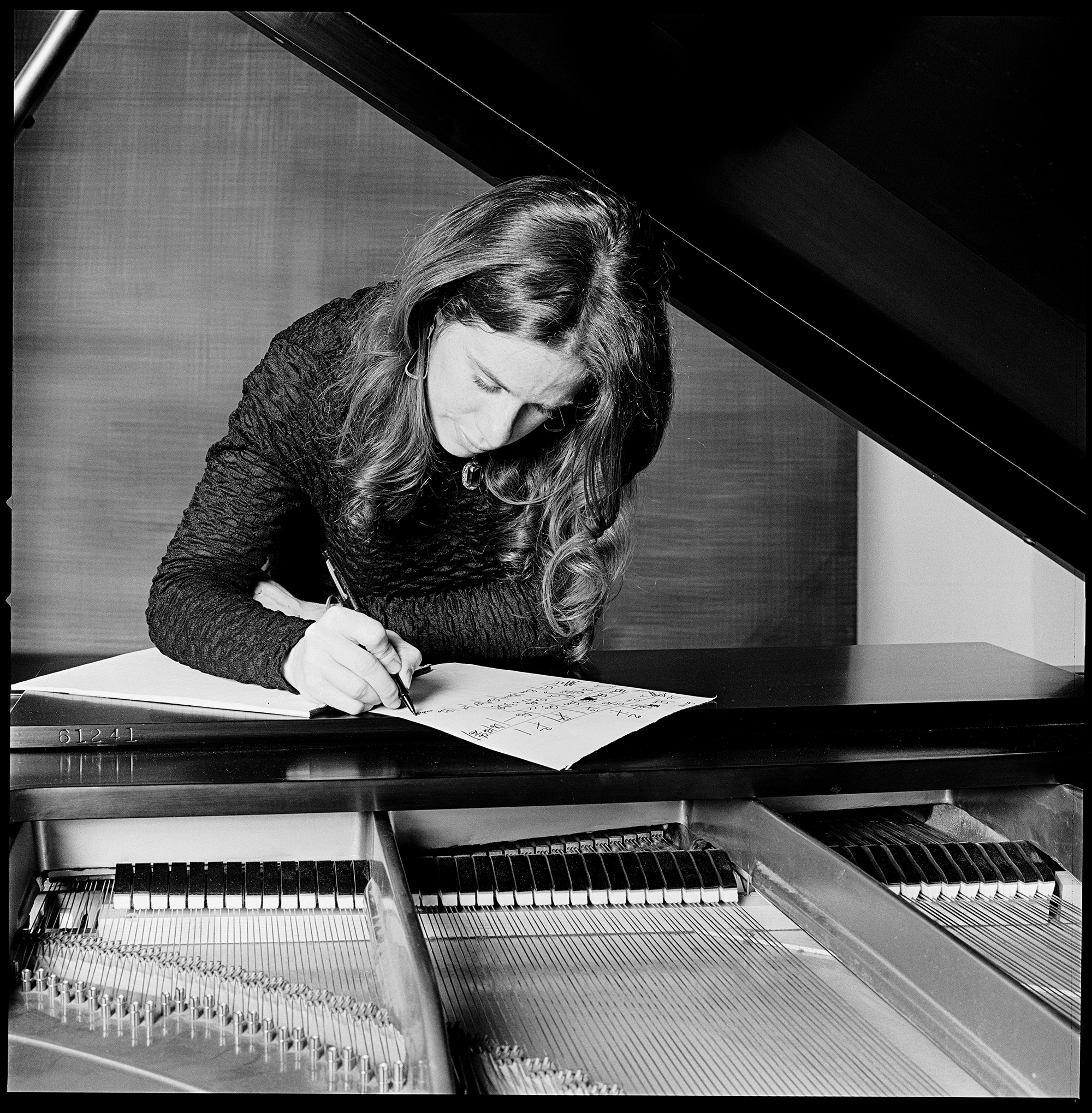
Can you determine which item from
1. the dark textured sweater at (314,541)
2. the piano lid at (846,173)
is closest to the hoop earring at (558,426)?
the dark textured sweater at (314,541)

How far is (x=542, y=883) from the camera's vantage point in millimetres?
1121

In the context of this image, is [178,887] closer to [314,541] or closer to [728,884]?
[728,884]

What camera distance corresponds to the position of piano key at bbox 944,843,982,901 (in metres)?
1.14

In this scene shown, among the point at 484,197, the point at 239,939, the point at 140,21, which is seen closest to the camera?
the point at 239,939

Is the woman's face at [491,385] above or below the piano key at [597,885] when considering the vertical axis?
above

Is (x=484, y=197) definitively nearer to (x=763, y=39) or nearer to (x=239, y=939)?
(x=763, y=39)

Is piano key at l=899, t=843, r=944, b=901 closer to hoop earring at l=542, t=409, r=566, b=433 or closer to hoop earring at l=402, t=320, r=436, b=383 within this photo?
hoop earring at l=542, t=409, r=566, b=433

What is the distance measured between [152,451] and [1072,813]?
8.99 feet

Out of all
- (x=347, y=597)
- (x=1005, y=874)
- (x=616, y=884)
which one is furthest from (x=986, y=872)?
(x=347, y=597)

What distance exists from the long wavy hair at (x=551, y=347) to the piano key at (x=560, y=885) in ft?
1.06

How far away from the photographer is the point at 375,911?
1.06m

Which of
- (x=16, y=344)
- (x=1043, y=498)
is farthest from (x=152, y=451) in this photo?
(x=1043, y=498)

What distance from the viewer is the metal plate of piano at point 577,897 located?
86 centimetres

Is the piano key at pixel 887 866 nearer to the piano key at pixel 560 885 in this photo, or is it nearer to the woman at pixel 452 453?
the piano key at pixel 560 885
